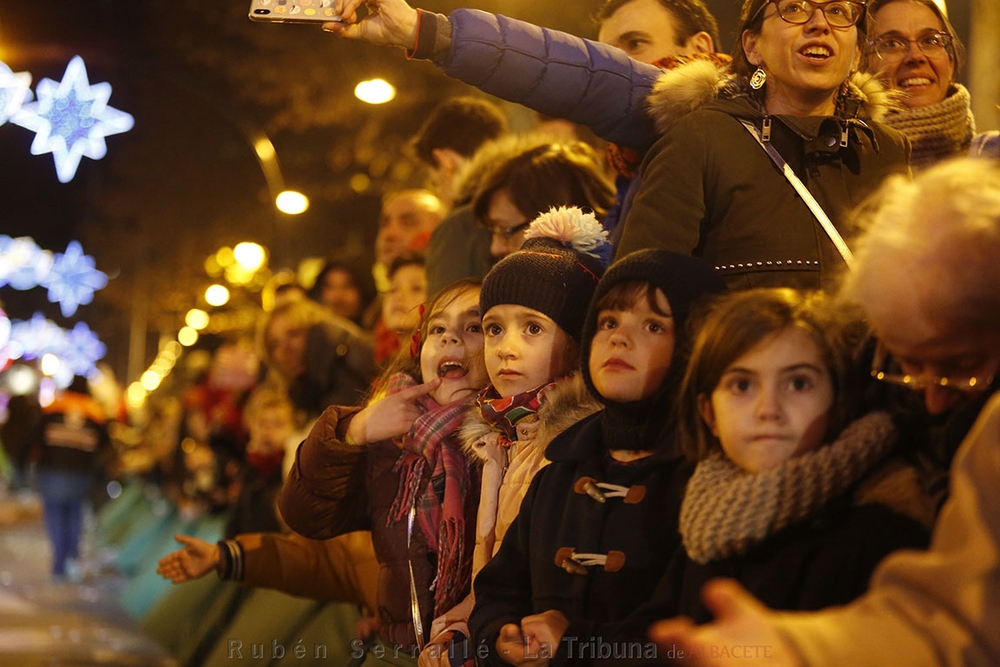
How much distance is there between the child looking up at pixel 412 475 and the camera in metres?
4.17

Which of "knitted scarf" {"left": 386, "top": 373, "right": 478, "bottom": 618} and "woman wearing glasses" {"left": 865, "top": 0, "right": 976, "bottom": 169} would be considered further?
"woman wearing glasses" {"left": 865, "top": 0, "right": 976, "bottom": 169}

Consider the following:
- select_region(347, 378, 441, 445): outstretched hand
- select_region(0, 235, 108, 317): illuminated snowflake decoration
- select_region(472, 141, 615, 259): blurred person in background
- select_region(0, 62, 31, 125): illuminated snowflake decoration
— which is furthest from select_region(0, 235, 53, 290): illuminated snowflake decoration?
select_region(347, 378, 441, 445): outstretched hand

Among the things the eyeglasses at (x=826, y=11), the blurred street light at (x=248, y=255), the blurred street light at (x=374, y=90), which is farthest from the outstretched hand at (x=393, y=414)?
the blurred street light at (x=248, y=255)

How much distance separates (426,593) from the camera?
14.1 feet

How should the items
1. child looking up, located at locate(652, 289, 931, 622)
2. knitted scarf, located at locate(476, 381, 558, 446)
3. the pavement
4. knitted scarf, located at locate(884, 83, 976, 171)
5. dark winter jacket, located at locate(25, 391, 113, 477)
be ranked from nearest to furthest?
1. child looking up, located at locate(652, 289, 931, 622)
2. knitted scarf, located at locate(476, 381, 558, 446)
3. knitted scarf, located at locate(884, 83, 976, 171)
4. the pavement
5. dark winter jacket, located at locate(25, 391, 113, 477)

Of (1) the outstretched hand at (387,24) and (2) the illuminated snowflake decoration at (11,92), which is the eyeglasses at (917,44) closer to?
(1) the outstretched hand at (387,24)

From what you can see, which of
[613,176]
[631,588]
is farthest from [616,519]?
[613,176]

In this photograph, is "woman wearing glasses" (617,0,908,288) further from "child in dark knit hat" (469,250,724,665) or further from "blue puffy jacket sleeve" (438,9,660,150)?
"blue puffy jacket sleeve" (438,9,660,150)

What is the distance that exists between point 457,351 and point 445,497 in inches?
21.0

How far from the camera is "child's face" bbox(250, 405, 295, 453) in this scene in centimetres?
834

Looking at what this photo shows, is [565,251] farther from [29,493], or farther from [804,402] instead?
[29,493]

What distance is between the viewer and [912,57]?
454cm

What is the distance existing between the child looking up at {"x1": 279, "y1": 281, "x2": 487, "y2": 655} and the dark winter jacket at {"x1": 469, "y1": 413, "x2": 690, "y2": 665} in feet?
2.06

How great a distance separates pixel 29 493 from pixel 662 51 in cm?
2983
